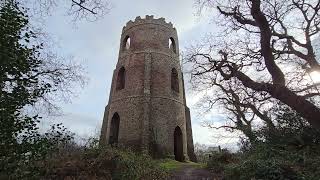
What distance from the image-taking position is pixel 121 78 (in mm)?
24438

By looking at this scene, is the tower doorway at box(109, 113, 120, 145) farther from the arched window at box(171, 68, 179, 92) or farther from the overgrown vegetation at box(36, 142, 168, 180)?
the overgrown vegetation at box(36, 142, 168, 180)

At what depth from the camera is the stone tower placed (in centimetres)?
2070

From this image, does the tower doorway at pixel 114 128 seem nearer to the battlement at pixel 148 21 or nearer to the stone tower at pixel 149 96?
the stone tower at pixel 149 96

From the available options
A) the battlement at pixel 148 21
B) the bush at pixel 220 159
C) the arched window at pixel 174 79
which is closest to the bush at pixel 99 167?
the bush at pixel 220 159

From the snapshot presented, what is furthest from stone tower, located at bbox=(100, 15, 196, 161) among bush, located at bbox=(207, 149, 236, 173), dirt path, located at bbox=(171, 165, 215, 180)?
dirt path, located at bbox=(171, 165, 215, 180)

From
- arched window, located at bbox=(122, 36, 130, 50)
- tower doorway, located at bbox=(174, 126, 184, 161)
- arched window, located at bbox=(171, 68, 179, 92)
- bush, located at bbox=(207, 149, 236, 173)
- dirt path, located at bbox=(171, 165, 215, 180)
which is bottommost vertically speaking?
dirt path, located at bbox=(171, 165, 215, 180)

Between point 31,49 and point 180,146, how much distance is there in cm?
1635

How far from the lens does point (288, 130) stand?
14531 millimetres

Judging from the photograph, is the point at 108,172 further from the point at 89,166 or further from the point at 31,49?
Result: the point at 31,49

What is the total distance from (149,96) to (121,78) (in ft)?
12.6

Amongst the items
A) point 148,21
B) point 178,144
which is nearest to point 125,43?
point 148,21

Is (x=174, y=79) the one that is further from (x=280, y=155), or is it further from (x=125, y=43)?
(x=280, y=155)

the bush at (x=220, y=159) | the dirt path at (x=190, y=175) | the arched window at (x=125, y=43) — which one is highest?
the arched window at (x=125, y=43)

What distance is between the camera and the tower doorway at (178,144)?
73.8 ft
